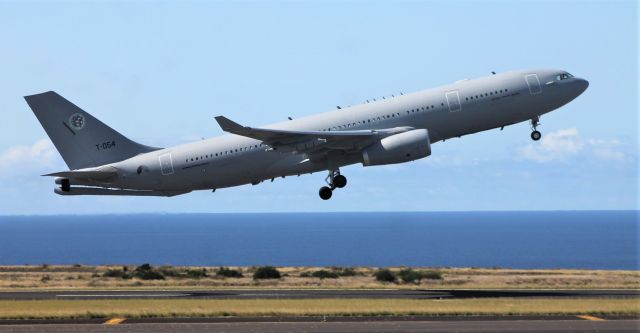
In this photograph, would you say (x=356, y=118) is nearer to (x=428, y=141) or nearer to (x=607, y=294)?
(x=428, y=141)

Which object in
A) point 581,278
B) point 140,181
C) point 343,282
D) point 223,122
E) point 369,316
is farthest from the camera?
point 581,278

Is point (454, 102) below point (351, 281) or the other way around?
the other way around

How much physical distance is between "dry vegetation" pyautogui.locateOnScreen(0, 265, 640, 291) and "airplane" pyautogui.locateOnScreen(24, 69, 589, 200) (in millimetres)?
14932

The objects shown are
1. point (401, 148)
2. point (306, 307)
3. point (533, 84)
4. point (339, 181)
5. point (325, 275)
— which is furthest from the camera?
point (325, 275)

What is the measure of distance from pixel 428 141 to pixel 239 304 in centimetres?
1300

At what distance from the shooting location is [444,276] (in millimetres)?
76812

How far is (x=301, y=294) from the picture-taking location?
53219mm

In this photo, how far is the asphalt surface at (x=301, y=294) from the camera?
166ft

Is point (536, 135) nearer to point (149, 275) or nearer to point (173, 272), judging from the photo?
point (149, 275)

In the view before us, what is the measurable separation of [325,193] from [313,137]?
16.2ft

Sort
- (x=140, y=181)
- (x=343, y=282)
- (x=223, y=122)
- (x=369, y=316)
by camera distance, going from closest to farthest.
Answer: (x=369, y=316)
(x=223, y=122)
(x=140, y=181)
(x=343, y=282)

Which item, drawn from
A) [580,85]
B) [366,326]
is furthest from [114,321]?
[580,85]

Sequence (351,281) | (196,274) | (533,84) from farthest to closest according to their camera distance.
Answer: (196,274)
(351,281)
(533,84)

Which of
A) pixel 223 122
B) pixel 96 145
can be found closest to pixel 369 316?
pixel 223 122
